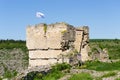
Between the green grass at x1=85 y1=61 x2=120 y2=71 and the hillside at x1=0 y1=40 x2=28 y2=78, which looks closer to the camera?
the green grass at x1=85 y1=61 x2=120 y2=71

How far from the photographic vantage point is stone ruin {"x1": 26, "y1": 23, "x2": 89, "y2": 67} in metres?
24.1

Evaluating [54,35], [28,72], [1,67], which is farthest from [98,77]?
[1,67]

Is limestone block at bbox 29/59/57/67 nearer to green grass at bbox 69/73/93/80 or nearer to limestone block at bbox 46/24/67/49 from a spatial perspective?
limestone block at bbox 46/24/67/49

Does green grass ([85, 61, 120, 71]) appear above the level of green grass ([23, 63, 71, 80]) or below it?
above

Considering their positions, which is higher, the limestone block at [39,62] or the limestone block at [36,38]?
the limestone block at [36,38]

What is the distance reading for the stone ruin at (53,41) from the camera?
24.1 metres

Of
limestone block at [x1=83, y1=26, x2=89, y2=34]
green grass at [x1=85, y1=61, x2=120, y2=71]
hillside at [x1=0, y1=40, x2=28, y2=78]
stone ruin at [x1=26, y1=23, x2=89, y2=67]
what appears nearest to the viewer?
green grass at [x1=85, y1=61, x2=120, y2=71]

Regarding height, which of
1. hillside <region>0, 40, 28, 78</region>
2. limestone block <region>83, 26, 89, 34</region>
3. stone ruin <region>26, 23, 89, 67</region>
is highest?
limestone block <region>83, 26, 89, 34</region>

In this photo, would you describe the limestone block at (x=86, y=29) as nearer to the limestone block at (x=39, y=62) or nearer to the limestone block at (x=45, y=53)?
the limestone block at (x=45, y=53)

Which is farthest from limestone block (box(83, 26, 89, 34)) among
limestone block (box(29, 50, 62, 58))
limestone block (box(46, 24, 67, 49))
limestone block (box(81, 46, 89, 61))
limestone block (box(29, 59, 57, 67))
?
limestone block (box(29, 59, 57, 67))

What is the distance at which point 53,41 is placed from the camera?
2441cm

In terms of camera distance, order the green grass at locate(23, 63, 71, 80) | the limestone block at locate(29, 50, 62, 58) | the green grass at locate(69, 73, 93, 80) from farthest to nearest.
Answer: the limestone block at locate(29, 50, 62, 58) → the green grass at locate(23, 63, 71, 80) → the green grass at locate(69, 73, 93, 80)

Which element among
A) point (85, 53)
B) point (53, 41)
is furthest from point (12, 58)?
point (53, 41)

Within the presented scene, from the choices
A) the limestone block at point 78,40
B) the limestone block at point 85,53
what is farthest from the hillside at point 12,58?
the limestone block at point 78,40
